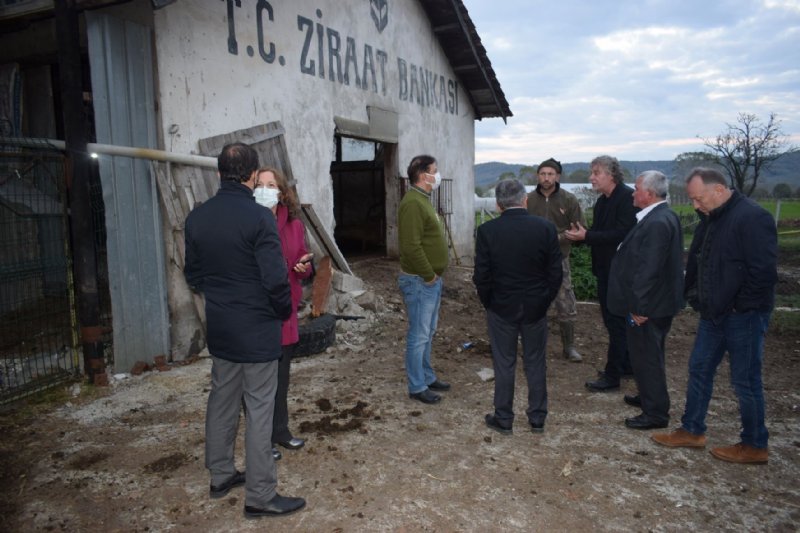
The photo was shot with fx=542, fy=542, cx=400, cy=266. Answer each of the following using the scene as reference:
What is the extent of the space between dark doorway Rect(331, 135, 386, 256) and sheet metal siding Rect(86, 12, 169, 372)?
7326 millimetres

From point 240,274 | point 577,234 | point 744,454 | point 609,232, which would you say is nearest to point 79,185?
point 240,274

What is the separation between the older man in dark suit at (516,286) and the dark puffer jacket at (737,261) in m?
0.95

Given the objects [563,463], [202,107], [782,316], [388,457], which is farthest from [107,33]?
[782,316]

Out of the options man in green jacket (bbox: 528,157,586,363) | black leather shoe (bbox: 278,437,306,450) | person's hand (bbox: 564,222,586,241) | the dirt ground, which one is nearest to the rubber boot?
man in green jacket (bbox: 528,157,586,363)

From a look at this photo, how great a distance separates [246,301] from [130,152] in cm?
320

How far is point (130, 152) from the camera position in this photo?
202 inches

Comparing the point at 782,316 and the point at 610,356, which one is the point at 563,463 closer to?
the point at 610,356

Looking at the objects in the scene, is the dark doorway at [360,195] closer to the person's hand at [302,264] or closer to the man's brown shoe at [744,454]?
the person's hand at [302,264]

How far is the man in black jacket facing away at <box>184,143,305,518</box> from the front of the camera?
2.74 meters

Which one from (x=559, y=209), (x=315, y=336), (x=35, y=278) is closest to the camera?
(x=559, y=209)

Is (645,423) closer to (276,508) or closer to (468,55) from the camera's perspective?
(276,508)

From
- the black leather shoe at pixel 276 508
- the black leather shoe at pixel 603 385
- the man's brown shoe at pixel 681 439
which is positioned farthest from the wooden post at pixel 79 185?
the man's brown shoe at pixel 681 439

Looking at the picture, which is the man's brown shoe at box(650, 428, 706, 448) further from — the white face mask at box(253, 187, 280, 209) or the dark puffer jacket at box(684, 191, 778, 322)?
the white face mask at box(253, 187, 280, 209)

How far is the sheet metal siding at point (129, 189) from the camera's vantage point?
5.08 meters
